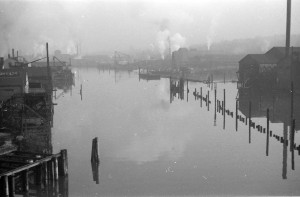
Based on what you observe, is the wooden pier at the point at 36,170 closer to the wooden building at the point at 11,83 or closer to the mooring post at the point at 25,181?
the mooring post at the point at 25,181

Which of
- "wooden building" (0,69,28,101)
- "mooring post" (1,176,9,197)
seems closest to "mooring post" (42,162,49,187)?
"mooring post" (1,176,9,197)

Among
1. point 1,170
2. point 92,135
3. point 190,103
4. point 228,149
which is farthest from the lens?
point 190,103

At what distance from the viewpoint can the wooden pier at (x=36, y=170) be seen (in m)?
16.3

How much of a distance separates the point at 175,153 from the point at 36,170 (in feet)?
31.0

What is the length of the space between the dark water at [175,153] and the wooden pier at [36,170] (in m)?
0.71

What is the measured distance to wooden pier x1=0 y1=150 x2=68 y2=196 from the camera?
53.6 ft

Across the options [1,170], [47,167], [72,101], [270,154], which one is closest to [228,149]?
[270,154]

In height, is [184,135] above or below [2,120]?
below

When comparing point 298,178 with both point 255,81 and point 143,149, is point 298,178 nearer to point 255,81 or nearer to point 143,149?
point 143,149

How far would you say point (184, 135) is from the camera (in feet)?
96.4

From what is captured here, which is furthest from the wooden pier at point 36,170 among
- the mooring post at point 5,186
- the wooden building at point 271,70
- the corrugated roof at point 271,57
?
the corrugated roof at point 271,57

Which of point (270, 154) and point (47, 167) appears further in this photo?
point (270, 154)

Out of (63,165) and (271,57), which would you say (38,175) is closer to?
(63,165)

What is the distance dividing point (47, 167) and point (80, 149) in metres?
6.80
